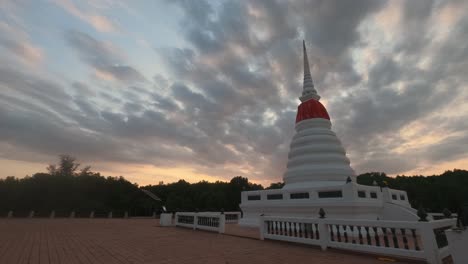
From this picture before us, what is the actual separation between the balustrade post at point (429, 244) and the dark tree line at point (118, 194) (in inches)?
1471

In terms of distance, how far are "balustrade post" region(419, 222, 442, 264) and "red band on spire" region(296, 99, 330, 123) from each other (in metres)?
19.1

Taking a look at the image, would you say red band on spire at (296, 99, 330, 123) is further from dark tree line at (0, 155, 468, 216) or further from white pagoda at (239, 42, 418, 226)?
dark tree line at (0, 155, 468, 216)

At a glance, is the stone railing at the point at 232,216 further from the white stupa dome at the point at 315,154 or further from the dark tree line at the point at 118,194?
the dark tree line at the point at 118,194

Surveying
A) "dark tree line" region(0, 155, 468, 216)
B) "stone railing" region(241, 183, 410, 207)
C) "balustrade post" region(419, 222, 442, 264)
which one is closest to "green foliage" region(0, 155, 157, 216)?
"dark tree line" region(0, 155, 468, 216)

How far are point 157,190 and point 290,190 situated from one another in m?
55.5

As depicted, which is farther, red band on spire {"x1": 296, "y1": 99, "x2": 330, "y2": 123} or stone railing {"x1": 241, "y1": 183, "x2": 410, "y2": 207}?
red band on spire {"x1": 296, "y1": 99, "x2": 330, "y2": 123}

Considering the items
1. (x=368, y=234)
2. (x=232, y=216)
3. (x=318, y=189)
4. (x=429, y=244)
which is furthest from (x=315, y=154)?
(x=429, y=244)

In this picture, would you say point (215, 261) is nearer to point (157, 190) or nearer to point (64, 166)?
point (157, 190)

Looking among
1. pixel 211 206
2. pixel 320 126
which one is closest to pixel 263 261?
pixel 320 126

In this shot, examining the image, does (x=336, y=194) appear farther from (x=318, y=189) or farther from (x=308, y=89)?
(x=308, y=89)

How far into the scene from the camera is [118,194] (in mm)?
55844

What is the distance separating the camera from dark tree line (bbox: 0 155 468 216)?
138 ft

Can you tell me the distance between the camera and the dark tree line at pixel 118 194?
4194 centimetres

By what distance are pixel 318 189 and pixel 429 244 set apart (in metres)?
12.4
